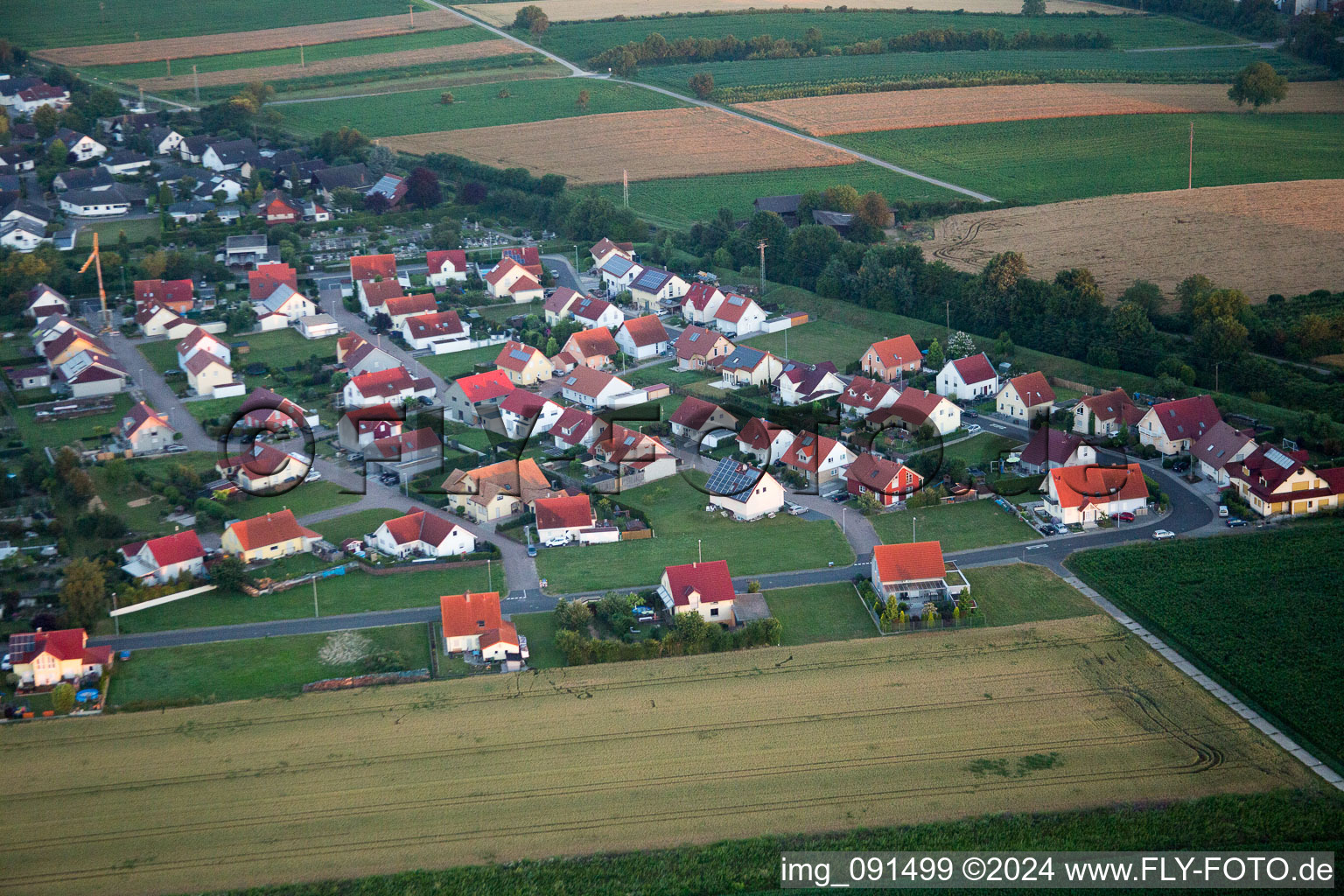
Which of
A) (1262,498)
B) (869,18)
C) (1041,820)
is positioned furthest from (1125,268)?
(869,18)

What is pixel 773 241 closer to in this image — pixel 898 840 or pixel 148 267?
pixel 148 267

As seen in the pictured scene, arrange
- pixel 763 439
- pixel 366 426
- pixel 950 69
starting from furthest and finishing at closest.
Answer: pixel 950 69 → pixel 366 426 → pixel 763 439

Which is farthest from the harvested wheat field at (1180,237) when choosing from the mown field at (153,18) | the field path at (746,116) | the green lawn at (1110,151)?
the mown field at (153,18)

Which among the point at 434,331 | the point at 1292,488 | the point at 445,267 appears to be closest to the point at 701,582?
the point at 1292,488

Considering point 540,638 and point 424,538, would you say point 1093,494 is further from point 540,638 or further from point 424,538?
point 424,538

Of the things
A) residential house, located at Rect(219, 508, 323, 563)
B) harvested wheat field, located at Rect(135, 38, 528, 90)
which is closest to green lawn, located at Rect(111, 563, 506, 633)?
residential house, located at Rect(219, 508, 323, 563)

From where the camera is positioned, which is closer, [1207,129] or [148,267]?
[148,267]
